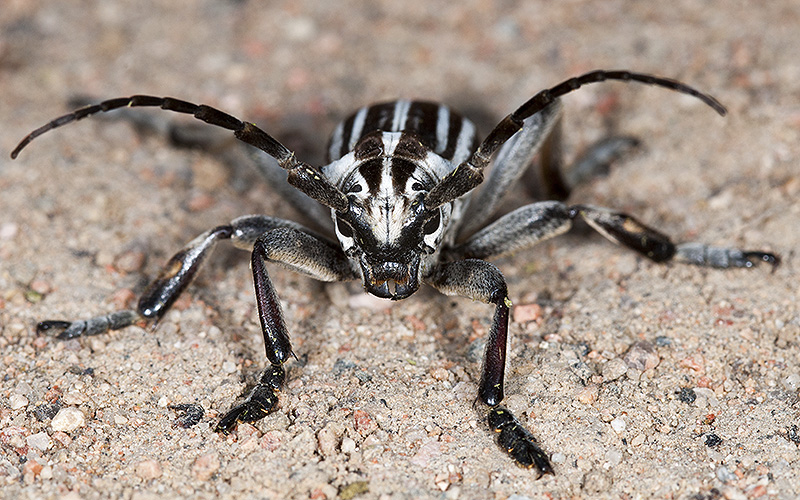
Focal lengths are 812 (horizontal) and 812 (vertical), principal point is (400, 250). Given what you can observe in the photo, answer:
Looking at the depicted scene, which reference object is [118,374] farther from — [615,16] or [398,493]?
[615,16]

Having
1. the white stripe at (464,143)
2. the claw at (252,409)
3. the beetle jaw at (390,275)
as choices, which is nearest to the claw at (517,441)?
the beetle jaw at (390,275)

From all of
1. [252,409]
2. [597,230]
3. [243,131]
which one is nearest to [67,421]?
[252,409]

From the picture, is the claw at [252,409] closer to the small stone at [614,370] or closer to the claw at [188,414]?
the claw at [188,414]

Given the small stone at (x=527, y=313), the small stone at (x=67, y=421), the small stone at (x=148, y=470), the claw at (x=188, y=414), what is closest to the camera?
the small stone at (x=148, y=470)

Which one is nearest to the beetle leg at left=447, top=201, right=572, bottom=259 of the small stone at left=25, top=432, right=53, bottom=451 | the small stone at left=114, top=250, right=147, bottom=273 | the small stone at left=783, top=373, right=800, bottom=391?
the small stone at left=783, top=373, right=800, bottom=391

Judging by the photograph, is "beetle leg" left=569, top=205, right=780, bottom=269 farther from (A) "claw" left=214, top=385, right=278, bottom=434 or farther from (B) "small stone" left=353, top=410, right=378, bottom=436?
(A) "claw" left=214, top=385, right=278, bottom=434

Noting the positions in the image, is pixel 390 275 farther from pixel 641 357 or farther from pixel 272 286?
pixel 641 357
